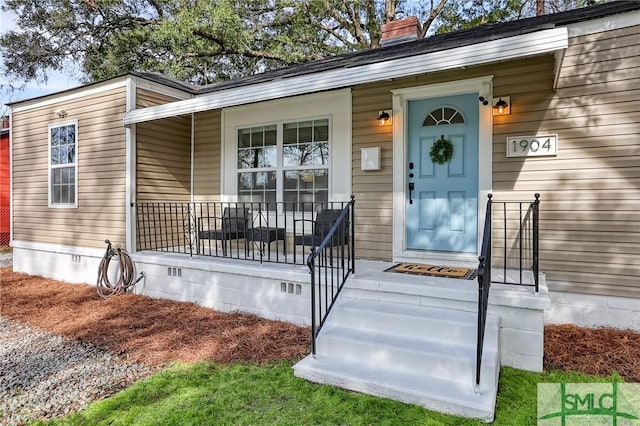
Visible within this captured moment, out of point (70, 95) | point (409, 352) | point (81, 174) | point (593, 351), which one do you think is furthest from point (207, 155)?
point (593, 351)

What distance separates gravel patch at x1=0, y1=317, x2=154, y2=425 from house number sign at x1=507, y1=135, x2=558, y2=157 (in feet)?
13.4

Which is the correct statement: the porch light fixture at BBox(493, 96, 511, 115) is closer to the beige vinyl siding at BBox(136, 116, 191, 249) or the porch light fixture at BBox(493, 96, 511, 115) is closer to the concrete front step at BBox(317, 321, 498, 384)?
the concrete front step at BBox(317, 321, 498, 384)

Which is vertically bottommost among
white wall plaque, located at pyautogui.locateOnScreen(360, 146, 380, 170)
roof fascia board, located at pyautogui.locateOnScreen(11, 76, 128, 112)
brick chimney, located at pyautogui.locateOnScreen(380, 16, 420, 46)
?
white wall plaque, located at pyautogui.locateOnScreen(360, 146, 380, 170)

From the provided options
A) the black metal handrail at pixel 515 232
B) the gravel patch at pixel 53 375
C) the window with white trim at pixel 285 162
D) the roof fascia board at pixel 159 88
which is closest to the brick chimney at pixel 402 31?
the window with white trim at pixel 285 162

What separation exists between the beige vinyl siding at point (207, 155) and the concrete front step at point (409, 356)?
3.67m

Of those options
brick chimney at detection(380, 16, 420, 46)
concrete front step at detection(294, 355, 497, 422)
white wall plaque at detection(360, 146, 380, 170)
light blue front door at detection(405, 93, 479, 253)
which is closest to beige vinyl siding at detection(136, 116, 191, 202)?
white wall plaque at detection(360, 146, 380, 170)

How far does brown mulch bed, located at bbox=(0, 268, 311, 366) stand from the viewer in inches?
130

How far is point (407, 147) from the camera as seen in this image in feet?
15.2

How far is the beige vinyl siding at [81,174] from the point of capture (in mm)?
5660

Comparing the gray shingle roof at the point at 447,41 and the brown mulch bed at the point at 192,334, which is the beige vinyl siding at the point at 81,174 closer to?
the gray shingle roof at the point at 447,41

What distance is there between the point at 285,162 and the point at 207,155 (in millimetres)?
1520

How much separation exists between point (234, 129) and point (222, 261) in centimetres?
231

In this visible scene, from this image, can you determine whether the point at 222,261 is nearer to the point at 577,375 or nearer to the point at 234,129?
the point at 234,129

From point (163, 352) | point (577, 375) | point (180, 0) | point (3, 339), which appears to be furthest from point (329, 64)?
point (180, 0)
